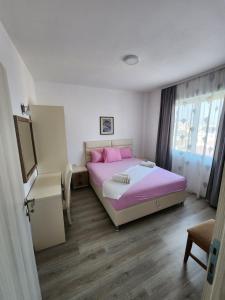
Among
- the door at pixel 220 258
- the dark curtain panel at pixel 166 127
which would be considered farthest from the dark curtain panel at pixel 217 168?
the door at pixel 220 258

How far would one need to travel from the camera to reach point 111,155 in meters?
3.67

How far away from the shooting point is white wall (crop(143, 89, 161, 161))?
407cm

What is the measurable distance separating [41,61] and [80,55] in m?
0.69

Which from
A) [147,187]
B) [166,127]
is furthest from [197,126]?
[147,187]

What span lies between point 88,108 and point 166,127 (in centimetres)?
216

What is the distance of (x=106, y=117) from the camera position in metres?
3.94

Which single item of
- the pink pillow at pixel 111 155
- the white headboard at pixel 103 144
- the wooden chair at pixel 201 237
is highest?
the white headboard at pixel 103 144

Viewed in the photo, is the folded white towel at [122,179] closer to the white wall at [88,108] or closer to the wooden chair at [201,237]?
the wooden chair at [201,237]

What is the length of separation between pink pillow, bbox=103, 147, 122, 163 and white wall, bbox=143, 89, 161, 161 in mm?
1232

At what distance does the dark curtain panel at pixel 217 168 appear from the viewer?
8.03 feet

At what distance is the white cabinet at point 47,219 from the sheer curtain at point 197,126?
2.87 m

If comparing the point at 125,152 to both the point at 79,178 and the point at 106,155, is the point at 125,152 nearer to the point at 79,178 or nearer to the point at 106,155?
the point at 106,155

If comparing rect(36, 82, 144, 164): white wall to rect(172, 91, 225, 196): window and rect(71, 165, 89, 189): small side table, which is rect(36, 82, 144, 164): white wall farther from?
rect(172, 91, 225, 196): window

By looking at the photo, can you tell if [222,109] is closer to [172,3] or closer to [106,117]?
[172,3]
